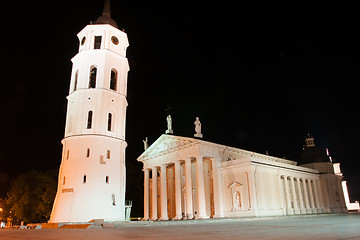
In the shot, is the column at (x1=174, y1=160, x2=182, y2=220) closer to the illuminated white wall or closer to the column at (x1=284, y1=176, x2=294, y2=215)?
the illuminated white wall

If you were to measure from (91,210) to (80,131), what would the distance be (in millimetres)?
7791

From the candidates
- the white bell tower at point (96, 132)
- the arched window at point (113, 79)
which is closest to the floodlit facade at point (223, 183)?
the white bell tower at point (96, 132)

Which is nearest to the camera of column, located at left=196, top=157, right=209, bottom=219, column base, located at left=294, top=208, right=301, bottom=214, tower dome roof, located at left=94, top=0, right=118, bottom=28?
column, located at left=196, top=157, right=209, bottom=219

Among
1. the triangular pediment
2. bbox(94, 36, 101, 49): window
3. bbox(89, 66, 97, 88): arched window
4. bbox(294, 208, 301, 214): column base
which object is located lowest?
bbox(294, 208, 301, 214): column base

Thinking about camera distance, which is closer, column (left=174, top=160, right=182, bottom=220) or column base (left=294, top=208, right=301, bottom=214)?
column (left=174, top=160, right=182, bottom=220)

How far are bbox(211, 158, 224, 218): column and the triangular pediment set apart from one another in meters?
4.00

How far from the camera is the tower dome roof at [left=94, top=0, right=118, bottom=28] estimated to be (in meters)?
32.0

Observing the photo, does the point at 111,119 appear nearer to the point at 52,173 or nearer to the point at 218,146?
the point at 218,146

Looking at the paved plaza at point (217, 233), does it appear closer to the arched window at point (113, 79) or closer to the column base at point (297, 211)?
the arched window at point (113, 79)

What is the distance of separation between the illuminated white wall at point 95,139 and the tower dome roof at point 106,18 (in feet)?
4.50

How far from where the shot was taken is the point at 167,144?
3822 centimetres

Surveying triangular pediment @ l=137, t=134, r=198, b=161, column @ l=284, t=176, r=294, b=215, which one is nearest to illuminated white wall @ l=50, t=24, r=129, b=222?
triangular pediment @ l=137, t=134, r=198, b=161

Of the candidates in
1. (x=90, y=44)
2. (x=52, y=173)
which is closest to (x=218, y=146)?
(x=90, y=44)

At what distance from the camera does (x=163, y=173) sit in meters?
37.5
